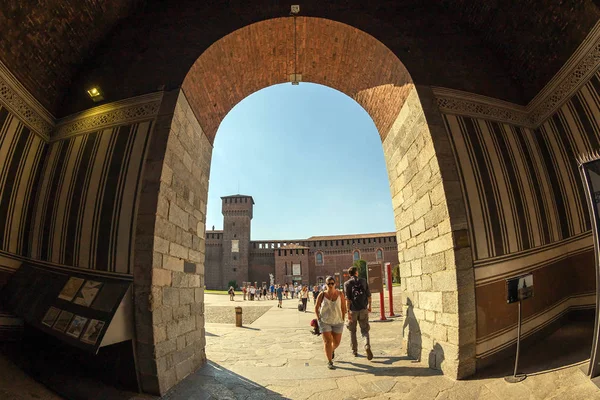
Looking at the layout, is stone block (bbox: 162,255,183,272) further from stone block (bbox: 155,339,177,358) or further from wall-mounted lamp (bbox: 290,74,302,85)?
wall-mounted lamp (bbox: 290,74,302,85)

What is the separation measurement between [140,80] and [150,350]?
3970mm

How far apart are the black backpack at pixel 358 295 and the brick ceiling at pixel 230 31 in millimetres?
3366

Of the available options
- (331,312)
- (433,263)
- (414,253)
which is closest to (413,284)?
(414,253)

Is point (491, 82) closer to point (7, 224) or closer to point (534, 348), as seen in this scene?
point (534, 348)

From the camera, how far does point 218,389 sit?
3680 millimetres

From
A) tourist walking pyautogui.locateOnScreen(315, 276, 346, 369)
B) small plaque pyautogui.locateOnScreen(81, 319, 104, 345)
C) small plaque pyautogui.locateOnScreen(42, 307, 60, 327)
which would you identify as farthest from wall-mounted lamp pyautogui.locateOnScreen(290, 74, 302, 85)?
small plaque pyautogui.locateOnScreen(42, 307, 60, 327)

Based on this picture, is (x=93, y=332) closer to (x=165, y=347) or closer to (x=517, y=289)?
(x=165, y=347)

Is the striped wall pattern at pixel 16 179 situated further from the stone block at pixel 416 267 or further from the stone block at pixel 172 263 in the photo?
the stone block at pixel 416 267

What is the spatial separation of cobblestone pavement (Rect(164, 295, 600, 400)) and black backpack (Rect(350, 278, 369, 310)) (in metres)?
0.82

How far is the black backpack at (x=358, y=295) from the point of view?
490cm

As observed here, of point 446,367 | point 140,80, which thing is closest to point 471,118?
point 446,367

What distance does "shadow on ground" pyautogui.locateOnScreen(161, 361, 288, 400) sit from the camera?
345 cm

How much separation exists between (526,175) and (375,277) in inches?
233

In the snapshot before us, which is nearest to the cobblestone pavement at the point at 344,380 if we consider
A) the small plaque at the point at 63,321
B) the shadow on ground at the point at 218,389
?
the shadow on ground at the point at 218,389
